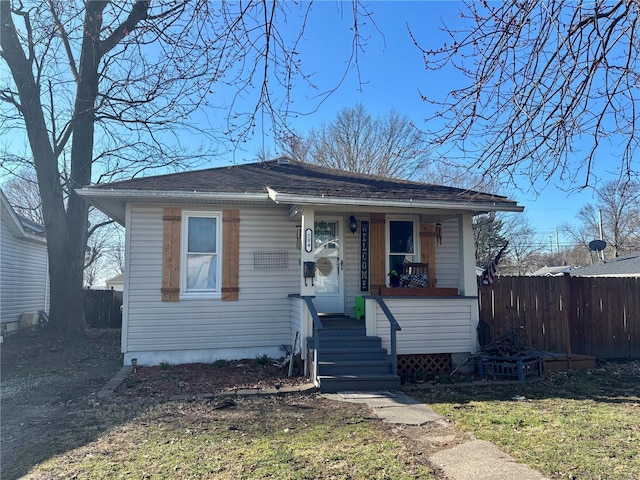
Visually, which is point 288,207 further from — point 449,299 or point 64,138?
point 64,138

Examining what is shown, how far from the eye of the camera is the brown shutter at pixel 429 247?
9258 millimetres

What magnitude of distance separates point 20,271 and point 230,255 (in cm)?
1032

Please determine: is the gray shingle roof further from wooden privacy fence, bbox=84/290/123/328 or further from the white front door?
wooden privacy fence, bbox=84/290/123/328

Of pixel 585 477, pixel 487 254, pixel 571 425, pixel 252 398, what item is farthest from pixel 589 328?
pixel 487 254

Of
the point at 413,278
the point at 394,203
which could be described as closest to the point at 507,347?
the point at 413,278

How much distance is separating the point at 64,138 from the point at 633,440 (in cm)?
1598

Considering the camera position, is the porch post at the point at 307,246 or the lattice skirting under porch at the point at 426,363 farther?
the lattice skirting under porch at the point at 426,363

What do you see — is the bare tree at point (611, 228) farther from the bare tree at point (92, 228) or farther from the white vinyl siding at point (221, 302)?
the bare tree at point (92, 228)

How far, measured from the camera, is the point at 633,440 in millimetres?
4309

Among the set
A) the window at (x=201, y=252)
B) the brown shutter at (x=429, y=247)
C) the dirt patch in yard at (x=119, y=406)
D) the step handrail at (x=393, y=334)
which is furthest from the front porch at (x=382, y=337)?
the window at (x=201, y=252)

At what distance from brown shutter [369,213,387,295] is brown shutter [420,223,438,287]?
0.87m

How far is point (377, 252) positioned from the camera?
9.05 m

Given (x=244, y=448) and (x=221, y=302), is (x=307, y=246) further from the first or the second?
(x=244, y=448)

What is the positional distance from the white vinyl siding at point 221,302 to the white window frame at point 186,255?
107 mm
